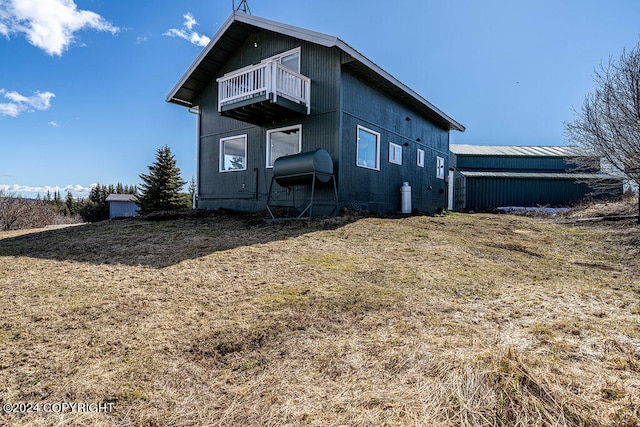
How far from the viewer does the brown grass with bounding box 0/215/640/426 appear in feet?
5.76

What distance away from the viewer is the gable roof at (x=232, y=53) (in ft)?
30.2

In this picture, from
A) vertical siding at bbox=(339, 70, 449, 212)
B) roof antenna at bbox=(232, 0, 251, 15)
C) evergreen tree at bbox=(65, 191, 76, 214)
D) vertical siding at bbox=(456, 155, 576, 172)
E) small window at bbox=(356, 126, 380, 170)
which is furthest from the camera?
evergreen tree at bbox=(65, 191, 76, 214)

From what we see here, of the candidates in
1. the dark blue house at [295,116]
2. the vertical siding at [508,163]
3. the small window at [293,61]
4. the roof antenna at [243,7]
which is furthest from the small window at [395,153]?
the vertical siding at [508,163]

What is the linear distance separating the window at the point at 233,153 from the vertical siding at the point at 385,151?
3823 mm

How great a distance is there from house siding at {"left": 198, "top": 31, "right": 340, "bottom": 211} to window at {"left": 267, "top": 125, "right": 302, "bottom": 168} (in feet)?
0.56

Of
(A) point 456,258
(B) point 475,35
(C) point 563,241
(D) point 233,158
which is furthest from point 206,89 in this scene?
(C) point 563,241

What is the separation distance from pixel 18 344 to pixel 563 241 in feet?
30.6

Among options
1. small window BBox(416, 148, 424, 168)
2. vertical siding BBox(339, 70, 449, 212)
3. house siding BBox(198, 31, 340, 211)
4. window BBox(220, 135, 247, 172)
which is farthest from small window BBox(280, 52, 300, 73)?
small window BBox(416, 148, 424, 168)

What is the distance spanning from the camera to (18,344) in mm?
2393

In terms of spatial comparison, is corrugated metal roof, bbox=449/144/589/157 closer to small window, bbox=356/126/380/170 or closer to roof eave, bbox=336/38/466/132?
roof eave, bbox=336/38/466/132

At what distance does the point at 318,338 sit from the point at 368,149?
8.78 metres

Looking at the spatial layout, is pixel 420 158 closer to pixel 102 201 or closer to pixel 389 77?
pixel 389 77

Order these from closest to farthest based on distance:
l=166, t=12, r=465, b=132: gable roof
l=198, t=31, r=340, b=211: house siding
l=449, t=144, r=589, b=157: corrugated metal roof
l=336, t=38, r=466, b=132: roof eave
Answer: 1. l=336, t=38, r=466, b=132: roof eave
2. l=166, t=12, r=465, b=132: gable roof
3. l=198, t=31, r=340, b=211: house siding
4. l=449, t=144, r=589, b=157: corrugated metal roof

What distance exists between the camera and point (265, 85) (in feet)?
28.9
